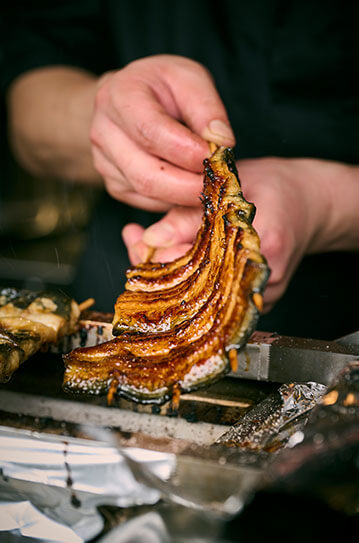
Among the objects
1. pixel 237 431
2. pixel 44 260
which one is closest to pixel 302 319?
pixel 237 431

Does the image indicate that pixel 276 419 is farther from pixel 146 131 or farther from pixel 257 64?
pixel 257 64

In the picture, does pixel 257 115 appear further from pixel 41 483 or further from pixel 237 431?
pixel 41 483

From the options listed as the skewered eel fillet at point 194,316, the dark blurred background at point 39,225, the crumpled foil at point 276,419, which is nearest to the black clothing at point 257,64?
the skewered eel fillet at point 194,316

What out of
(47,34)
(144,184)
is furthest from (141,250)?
(47,34)

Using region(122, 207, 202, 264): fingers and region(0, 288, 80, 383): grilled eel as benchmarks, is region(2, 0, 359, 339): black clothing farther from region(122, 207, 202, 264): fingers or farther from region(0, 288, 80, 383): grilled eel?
region(0, 288, 80, 383): grilled eel

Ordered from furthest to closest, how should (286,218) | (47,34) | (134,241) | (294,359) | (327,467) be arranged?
1. (47,34)
2. (134,241)
3. (286,218)
4. (294,359)
5. (327,467)

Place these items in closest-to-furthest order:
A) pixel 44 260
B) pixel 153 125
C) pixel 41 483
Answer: pixel 41 483, pixel 153 125, pixel 44 260
